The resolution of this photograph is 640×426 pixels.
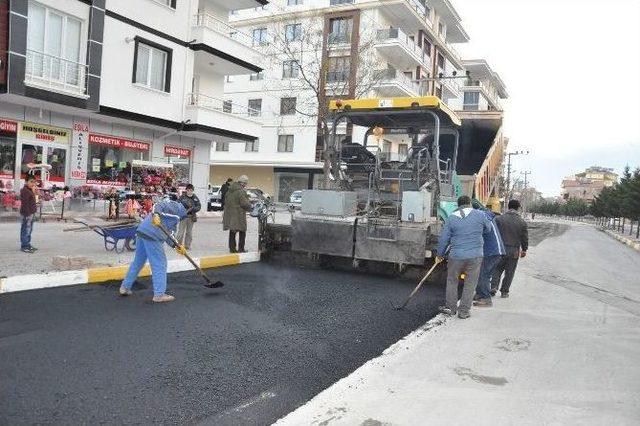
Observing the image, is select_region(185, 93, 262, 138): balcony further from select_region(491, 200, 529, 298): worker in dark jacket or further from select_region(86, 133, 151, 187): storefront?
select_region(491, 200, 529, 298): worker in dark jacket

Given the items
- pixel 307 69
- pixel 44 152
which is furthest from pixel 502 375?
pixel 307 69

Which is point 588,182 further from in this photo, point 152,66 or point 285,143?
point 152,66

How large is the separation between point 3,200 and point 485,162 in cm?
1191

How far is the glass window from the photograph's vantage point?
17234 millimetres

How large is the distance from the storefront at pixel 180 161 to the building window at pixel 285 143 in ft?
61.7

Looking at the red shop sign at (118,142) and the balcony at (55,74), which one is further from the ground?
the balcony at (55,74)

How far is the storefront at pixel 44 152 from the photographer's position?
47.6 ft

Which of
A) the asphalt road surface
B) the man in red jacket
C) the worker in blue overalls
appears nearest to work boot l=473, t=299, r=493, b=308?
the asphalt road surface

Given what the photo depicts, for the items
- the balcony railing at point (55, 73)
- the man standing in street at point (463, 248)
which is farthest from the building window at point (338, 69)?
the man standing in street at point (463, 248)

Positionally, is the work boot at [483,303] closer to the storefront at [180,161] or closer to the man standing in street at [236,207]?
the man standing in street at [236,207]

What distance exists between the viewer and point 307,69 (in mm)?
34875

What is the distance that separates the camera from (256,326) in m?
5.85

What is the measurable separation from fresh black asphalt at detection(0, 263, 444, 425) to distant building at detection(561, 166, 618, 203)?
150335 millimetres

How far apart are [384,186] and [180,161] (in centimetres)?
1271
